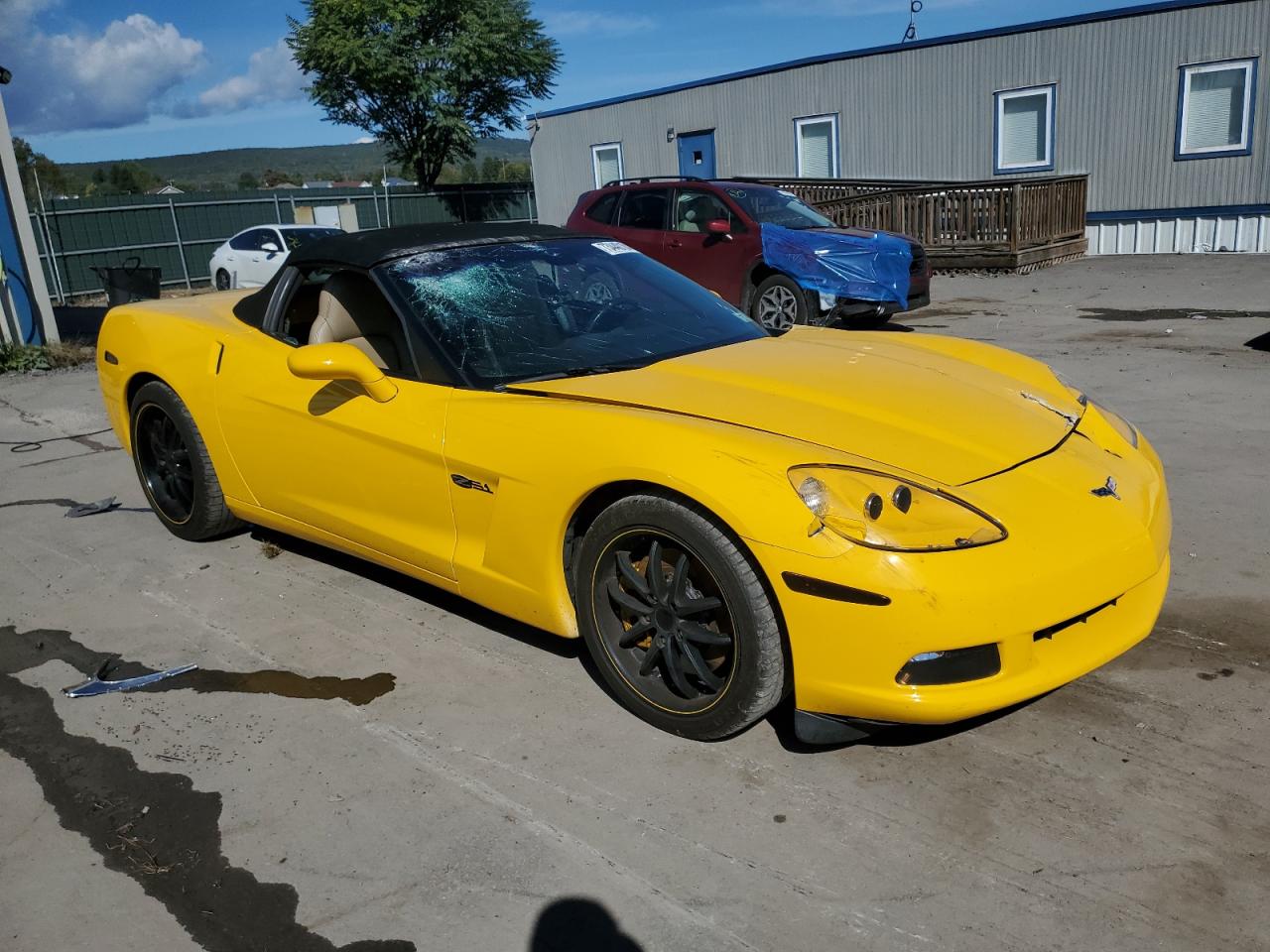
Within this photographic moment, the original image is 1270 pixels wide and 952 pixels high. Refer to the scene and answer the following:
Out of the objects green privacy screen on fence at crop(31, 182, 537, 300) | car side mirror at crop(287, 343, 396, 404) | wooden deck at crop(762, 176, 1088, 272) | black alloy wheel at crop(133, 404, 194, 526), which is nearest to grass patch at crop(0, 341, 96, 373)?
black alloy wheel at crop(133, 404, 194, 526)

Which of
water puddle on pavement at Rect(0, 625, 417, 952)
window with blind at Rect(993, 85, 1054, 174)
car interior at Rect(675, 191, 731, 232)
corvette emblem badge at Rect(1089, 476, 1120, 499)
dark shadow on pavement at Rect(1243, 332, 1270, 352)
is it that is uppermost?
window with blind at Rect(993, 85, 1054, 174)

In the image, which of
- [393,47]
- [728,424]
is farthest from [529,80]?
[728,424]

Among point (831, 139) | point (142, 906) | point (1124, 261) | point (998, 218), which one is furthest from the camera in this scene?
point (831, 139)

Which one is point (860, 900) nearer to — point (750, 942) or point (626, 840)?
point (750, 942)

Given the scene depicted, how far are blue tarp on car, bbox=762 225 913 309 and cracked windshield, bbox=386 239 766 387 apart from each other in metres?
6.50

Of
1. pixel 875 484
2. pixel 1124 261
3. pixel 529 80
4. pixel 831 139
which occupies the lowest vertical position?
pixel 1124 261

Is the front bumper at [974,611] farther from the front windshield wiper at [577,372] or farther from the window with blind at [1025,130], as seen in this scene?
the window with blind at [1025,130]

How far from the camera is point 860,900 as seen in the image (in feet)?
7.95

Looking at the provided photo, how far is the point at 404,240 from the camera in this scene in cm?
415

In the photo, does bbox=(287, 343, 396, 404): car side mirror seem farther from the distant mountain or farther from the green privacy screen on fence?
the distant mountain

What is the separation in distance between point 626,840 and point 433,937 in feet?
1.77

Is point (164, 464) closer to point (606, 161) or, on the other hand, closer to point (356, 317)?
point (356, 317)

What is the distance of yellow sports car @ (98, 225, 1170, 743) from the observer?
2.65 meters

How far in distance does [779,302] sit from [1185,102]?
12.3m
